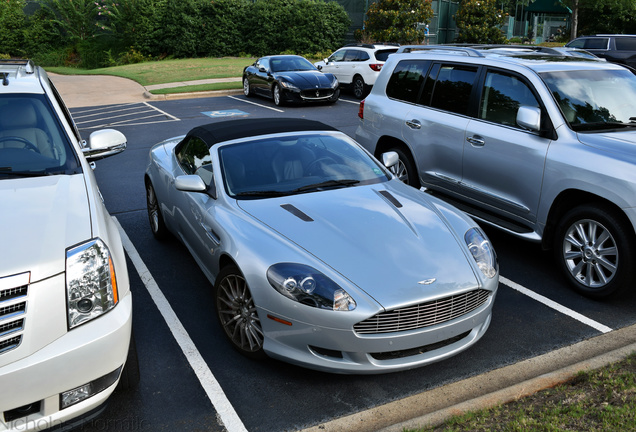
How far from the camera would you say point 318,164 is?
211 inches

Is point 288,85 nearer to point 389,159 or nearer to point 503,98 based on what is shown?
point 503,98

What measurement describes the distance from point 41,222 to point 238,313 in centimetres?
149

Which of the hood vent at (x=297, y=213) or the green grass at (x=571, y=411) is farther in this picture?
the hood vent at (x=297, y=213)

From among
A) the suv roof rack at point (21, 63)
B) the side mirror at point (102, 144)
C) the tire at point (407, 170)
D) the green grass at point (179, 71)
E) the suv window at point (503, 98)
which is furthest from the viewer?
the green grass at point (179, 71)

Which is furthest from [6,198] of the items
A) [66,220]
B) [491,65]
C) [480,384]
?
[491,65]

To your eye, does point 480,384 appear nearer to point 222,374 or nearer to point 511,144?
point 222,374

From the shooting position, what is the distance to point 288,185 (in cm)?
509

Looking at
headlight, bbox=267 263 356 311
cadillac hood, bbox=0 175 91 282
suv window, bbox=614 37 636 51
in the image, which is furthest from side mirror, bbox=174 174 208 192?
suv window, bbox=614 37 636 51

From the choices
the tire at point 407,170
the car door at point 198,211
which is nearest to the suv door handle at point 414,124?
the tire at point 407,170

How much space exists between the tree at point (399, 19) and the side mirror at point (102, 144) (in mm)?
25200

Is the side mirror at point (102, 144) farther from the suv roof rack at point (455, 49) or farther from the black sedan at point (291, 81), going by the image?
the black sedan at point (291, 81)

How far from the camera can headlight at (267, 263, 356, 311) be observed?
3.78 metres

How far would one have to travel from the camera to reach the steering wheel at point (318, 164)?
208 inches

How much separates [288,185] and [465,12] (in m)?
30.1
